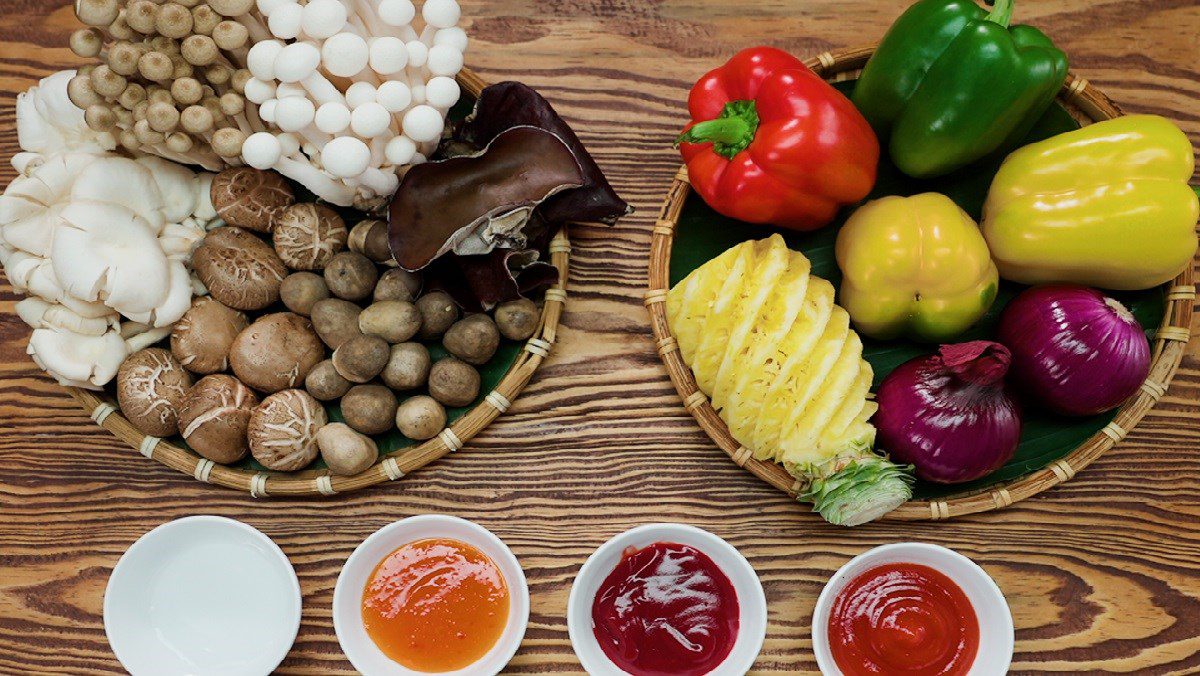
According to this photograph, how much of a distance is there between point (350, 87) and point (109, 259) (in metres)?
0.56

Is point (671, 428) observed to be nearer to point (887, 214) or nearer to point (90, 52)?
point (887, 214)

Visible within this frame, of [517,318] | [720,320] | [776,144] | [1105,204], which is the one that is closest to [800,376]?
[720,320]

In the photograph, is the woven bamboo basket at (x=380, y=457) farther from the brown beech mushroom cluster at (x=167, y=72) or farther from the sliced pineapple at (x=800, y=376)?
the brown beech mushroom cluster at (x=167, y=72)

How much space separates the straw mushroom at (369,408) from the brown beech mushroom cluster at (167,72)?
506 millimetres

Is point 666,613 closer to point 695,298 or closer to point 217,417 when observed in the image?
point 695,298

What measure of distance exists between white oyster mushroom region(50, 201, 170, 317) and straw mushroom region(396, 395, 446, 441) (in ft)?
1.72

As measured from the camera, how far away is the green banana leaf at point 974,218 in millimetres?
1792

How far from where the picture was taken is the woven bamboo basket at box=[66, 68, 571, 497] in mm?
1786

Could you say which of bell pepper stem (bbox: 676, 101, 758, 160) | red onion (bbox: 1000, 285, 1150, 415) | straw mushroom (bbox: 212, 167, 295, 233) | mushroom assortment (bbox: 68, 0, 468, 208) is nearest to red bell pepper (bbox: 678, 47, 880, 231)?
bell pepper stem (bbox: 676, 101, 758, 160)

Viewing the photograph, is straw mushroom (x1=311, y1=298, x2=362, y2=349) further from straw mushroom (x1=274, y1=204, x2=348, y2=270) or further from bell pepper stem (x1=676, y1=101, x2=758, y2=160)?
bell pepper stem (x1=676, y1=101, x2=758, y2=160)

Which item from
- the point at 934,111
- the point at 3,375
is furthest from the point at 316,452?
the point at 934,111

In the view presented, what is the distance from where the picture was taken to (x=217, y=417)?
176 cm

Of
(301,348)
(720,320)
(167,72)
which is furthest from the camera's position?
(301,348)

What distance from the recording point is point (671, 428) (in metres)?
1.88
